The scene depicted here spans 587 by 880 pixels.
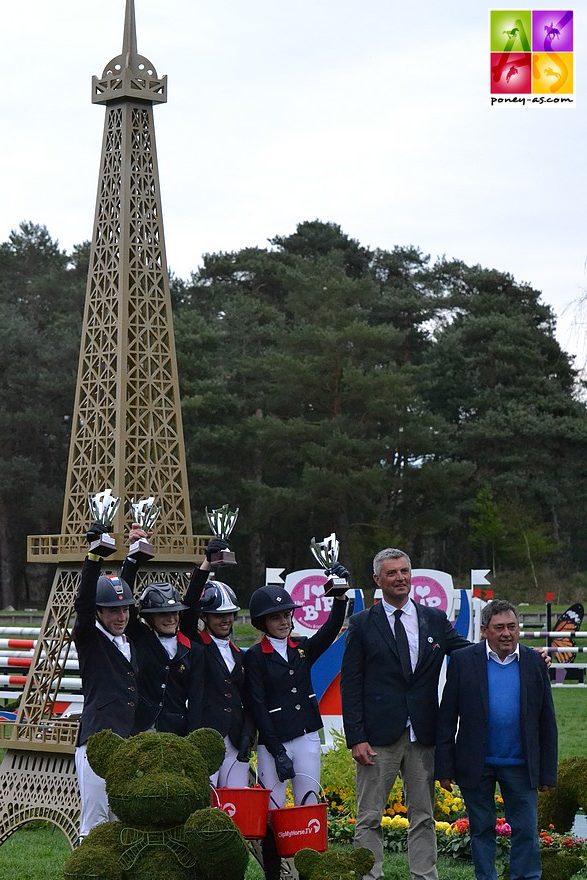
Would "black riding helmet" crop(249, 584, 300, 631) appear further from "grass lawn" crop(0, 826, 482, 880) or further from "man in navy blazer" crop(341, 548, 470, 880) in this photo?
"grass lawn" crop(0, 826, 482, 880)

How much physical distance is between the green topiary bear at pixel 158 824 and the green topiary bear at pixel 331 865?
1.34ft

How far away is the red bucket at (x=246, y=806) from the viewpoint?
7.25 metres

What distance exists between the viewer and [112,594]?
25.5 ft

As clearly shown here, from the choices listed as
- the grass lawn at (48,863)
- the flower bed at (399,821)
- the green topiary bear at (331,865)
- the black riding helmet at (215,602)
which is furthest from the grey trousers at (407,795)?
the grass lawn at (48,863)

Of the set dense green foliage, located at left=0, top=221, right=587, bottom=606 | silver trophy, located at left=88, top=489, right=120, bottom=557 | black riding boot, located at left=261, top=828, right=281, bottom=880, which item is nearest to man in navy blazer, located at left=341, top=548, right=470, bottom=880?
black riding boot, located at left=261, top=828, right=281, bottom=880

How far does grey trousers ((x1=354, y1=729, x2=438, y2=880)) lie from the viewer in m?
7.68

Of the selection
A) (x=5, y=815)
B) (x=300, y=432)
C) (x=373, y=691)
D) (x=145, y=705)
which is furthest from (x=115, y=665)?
(x=300, y=432)

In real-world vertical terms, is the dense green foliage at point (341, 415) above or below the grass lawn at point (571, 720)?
above

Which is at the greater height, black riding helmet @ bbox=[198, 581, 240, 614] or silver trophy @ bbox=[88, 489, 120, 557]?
silver trophy @ bbox=[88, 489, 120, 557]

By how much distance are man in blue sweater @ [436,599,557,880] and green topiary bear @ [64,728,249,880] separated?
58.9 inches

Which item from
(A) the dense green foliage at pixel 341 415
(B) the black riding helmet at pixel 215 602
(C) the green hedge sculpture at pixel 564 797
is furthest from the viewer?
(A) the dense green foliage at pixel 341 415

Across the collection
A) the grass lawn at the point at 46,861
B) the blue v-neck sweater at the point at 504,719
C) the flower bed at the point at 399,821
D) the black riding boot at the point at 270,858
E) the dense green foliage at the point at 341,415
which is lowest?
the grass lawn at the point at 46,861

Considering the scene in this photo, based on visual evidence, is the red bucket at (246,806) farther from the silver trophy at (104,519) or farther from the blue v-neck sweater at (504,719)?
the silver trophy at (104,519)

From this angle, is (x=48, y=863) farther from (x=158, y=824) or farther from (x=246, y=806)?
(x=158, y=824)
